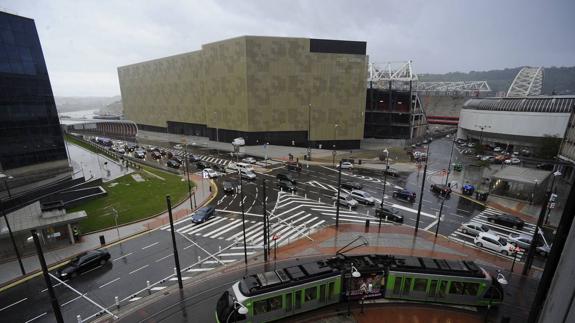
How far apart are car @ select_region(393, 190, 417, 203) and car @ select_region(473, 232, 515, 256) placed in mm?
12693

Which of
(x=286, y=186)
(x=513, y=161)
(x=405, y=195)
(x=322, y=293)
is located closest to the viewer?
Answer: (x=322, y=293)

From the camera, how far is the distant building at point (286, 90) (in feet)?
254

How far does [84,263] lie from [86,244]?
605 centimetres

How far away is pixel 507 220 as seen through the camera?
3528 cm

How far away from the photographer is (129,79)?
128 meters

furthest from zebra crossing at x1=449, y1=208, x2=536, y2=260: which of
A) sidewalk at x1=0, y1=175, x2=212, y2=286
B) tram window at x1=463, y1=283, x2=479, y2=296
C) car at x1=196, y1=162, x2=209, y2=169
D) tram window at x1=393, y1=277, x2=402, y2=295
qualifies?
→ car at x1=196, y1=162, x2=209, y2=169

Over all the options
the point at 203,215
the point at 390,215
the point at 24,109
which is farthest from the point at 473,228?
the point at 24,109

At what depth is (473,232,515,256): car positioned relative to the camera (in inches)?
1123

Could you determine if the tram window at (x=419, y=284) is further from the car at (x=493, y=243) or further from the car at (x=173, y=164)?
the car at (x=173, y=164)

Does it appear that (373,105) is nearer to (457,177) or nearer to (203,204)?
(457,177)

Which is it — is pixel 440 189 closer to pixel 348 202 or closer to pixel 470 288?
pixel 348 202

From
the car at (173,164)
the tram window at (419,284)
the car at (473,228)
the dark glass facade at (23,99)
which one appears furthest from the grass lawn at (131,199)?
the car at (473,228)

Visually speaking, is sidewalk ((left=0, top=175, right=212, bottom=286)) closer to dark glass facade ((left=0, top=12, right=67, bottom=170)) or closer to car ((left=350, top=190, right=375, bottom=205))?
car ((left=350, top=190, right=375, bottom=205))

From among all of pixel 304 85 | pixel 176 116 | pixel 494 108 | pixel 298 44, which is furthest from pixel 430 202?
pixel 176 116
